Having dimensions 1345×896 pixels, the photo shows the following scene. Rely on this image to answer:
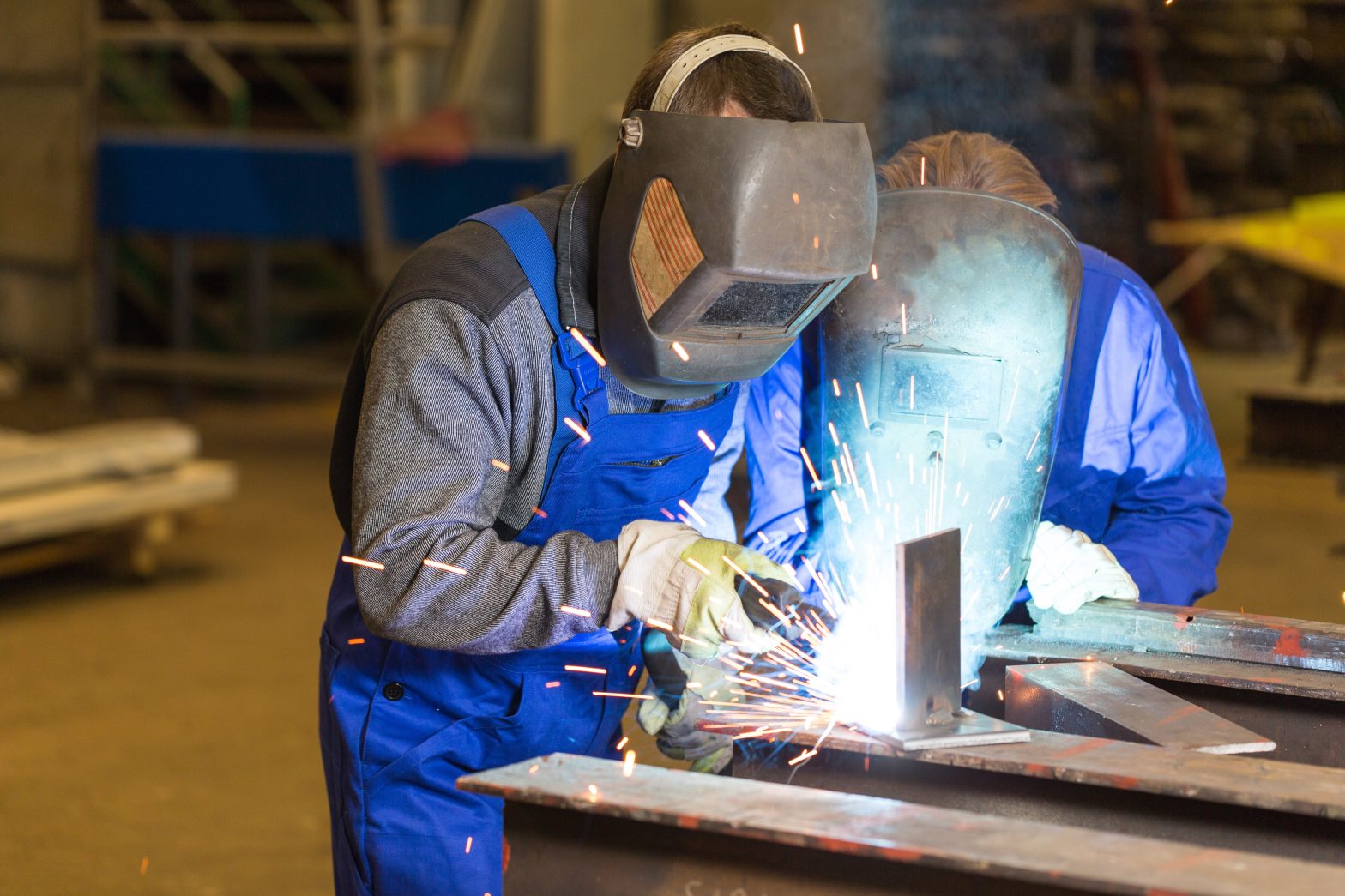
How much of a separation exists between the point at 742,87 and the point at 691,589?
52cm

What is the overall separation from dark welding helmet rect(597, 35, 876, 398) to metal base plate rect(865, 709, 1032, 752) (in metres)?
0.43

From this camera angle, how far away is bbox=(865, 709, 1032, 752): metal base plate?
4.51 ft

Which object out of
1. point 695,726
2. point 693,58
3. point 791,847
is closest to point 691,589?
point 695,726

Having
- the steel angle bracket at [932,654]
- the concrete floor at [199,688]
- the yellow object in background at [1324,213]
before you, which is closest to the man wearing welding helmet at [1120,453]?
the steel angle bracket at [932,654]

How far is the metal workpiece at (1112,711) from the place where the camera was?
1.46m

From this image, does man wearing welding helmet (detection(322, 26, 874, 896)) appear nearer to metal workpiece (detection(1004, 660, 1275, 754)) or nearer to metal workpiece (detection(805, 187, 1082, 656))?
metal workpiece (detection(805, 187, 1082, 656))

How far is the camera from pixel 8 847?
307cm

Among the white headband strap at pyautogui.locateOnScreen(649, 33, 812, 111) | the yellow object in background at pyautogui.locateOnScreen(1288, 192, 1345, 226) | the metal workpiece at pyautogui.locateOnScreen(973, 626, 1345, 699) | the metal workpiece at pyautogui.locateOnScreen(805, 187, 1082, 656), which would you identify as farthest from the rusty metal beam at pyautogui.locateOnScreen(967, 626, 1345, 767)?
the yellow object in background at pyautogui.locateOnScreen(1288, 192, 1345, 226)

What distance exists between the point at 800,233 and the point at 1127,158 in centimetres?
977

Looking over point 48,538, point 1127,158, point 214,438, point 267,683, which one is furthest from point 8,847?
point 1127,158

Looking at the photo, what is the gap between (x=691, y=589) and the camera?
145 centimetres

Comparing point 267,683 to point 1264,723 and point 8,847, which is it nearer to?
point 8,847

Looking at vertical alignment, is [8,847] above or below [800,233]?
below

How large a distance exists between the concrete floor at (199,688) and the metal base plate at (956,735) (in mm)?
1958
